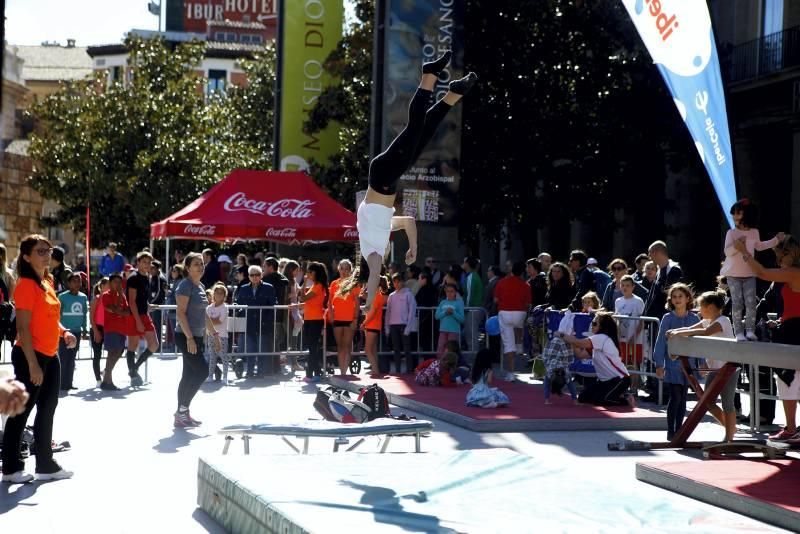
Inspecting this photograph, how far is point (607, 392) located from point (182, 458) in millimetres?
6092

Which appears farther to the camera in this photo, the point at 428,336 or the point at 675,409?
the point at 428,336

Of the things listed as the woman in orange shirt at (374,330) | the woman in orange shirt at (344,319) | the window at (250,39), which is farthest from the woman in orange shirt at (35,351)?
the window at (250,39)

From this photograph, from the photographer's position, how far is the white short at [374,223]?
32.6 ft

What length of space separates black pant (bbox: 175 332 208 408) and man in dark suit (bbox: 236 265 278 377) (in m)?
6.34

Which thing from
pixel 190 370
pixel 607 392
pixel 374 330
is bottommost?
pixel 607 392

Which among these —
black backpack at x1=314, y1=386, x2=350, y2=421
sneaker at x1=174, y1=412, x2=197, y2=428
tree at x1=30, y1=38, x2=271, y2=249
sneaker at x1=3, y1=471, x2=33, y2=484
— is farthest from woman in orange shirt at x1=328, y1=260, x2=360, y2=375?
tree at x1=30, y1=38, x2=271, y2=249

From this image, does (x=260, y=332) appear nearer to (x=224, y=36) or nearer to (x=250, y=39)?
(x=224, y=36)

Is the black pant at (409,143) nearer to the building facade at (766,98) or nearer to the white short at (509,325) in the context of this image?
the white short at (509,325)

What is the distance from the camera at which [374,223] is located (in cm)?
995

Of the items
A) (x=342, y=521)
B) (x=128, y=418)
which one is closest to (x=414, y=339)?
(x=128, y=418)

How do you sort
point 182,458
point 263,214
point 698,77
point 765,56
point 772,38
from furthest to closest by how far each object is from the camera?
point 765,56
point 772,38
point 263,214
point 698,77
point 182,458

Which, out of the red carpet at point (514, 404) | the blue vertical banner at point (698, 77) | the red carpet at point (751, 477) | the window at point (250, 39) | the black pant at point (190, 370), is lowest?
the red carpet at point (514, 404)

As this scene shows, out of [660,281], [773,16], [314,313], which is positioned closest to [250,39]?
[773,16]

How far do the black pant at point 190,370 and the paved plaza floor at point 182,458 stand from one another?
0.44 meters
